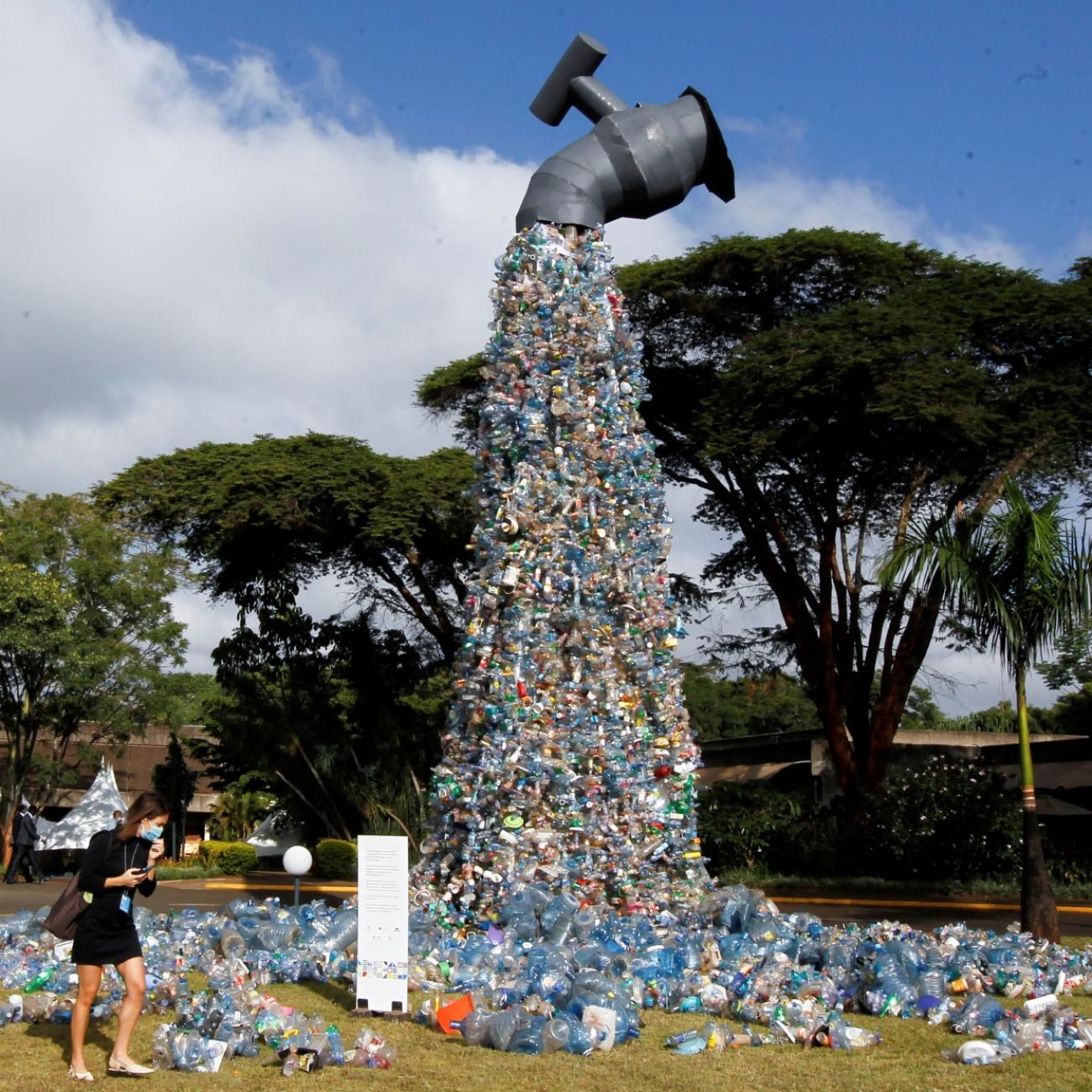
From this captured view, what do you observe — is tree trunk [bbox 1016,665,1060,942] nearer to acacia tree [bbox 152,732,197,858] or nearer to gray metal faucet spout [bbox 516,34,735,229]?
gray metal faucet spout [bbox 516,34,735,229]

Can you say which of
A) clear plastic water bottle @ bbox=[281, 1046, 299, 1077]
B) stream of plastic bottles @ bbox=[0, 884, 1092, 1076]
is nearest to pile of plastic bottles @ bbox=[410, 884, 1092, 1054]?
stream of plastic bottles @ bbox=[0, 884, 1092, 1076]

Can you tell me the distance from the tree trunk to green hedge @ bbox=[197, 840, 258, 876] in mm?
17372

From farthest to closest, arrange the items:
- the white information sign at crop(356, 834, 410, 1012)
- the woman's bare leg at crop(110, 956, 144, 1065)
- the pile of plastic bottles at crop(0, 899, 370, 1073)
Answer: the white information sign at crop(356, 834, 410, 1012) < the pile of plastic bottles at crop(0, 899, 370, 1073) < the woman's bare leg at crop(110, 956, 144, 1065)

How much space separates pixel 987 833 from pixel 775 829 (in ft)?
11.0

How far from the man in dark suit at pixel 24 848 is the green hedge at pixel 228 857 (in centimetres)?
386

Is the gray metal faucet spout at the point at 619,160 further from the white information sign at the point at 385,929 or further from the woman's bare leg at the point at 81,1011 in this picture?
the woman's bare leg at the point at 81,1011

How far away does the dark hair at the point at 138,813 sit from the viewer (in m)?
6.23

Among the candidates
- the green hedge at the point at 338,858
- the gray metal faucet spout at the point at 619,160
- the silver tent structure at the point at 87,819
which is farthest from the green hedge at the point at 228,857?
the gray metal faucet spout at the point at 619,160

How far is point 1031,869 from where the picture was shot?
10.2 metres

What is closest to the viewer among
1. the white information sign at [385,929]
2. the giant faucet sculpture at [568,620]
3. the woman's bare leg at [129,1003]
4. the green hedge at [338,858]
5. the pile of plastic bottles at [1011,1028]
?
the woman's bare leg at [129,1003]

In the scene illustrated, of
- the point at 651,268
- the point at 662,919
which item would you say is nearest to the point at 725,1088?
the point at 662,919

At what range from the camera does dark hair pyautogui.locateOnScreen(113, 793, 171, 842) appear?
245 inches

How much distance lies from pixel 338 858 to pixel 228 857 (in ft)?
6.89

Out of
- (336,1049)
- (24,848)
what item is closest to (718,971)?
(336,1049)
